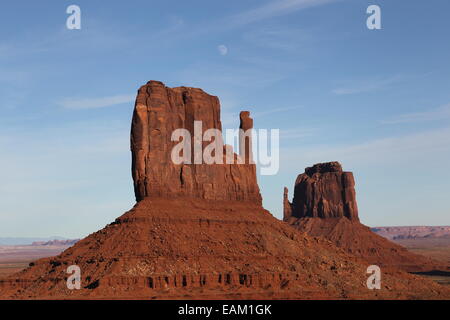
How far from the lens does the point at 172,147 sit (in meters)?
124

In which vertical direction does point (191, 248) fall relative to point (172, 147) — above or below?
below

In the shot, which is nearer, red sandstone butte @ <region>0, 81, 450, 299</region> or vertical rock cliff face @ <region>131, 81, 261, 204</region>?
red sandstone butte @ <region>0, 81, 450, 299</region>

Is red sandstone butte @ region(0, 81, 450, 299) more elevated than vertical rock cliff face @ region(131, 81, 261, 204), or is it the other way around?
vertical rock cliff face @ region(131, 81, 261, 204)

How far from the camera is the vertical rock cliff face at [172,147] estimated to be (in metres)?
122

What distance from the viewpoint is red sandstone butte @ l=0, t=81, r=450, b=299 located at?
10600 cm

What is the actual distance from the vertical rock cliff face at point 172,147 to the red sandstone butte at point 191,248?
15cm

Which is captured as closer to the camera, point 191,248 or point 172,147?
point 191,248

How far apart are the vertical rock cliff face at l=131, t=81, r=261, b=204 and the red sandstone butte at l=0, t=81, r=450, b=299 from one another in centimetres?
15

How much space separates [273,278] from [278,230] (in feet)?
52.0

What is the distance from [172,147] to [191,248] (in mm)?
17283

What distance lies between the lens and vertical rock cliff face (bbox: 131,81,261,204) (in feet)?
400

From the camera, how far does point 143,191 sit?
121188mm
